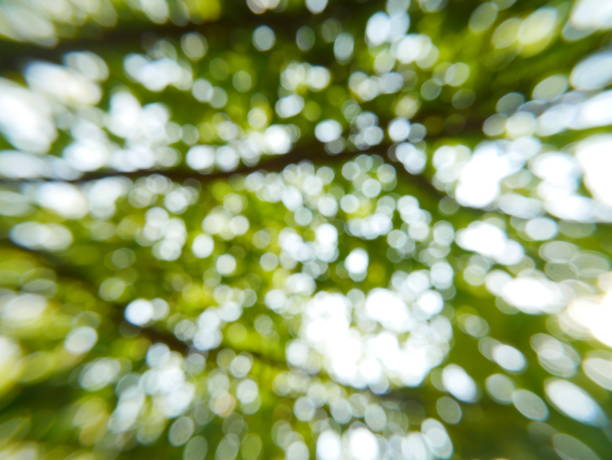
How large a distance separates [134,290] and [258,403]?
38 cm

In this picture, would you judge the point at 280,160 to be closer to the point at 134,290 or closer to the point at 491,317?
the point at 134,290

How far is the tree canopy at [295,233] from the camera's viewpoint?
2.71 feet

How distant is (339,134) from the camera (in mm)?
945

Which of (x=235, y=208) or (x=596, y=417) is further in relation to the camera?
(x=235, y=208)

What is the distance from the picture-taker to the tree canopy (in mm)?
825

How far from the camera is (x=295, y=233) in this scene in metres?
1.00

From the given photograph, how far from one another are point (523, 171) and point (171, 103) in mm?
775

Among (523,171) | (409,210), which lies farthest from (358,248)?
(523,171)

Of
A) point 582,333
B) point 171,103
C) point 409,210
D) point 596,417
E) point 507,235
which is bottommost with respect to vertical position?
point 596,417

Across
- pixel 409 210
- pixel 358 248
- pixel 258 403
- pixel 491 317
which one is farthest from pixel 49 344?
pixel 491 317

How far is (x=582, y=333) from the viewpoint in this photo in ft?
2.81

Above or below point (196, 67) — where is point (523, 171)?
below

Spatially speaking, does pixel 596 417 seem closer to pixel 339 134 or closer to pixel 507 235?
pixel 507 235

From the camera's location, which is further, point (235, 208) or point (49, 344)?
point (235, 208)
